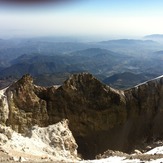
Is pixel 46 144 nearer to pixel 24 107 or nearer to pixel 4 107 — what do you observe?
pixel 4 107

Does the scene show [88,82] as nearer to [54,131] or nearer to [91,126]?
[91,126]

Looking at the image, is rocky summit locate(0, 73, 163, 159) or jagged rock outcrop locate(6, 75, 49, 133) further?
rocky summit locate(0, 73, 163, 159)

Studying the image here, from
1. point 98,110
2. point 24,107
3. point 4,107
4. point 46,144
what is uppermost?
point 4,107

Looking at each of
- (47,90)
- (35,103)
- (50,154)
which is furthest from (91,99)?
(50,154)

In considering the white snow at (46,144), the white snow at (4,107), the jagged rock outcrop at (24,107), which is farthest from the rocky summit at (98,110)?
the white snow at (46,144)

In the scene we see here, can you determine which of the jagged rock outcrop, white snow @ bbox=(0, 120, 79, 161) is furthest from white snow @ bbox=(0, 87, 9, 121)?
white snow @ bbox=(0, 120, 79, 161)

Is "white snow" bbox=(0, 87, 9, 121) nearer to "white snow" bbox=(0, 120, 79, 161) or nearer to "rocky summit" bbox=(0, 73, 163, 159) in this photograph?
"white snow" bbox=(0, 120, 79, 161)

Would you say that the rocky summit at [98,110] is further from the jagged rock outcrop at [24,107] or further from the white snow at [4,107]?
the white snow at [4,107]

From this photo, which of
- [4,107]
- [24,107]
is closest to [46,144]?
[4,107]
